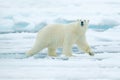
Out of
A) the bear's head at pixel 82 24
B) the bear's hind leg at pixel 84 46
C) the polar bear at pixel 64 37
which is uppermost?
the bear's head at pixel 82 24

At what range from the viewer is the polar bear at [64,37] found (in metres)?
5.86

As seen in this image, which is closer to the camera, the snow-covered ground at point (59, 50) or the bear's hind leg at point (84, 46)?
the snow-covered ground at point (59, 50)

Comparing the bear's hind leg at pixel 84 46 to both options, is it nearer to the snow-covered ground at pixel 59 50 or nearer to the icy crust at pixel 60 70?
the snow-covered ground at pixel 59 50

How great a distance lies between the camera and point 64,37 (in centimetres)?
589

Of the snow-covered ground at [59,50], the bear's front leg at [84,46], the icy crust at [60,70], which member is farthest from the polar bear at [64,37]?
the icy crust at [60,70]

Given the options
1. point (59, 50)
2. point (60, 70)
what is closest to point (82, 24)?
point (59, 50)

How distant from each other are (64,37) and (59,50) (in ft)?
4.46

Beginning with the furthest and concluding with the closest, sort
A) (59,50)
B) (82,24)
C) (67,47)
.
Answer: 1. (59,50)
2. (82,24)
3. (67,47)

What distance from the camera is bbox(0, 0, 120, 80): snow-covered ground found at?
3998 millimetres

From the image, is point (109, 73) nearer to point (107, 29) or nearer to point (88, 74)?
point (88, 74)

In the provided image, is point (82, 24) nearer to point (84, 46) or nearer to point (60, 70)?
point (84, 46)

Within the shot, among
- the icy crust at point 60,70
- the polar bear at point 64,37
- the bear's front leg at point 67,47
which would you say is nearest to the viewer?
the icy crust at point 60,70

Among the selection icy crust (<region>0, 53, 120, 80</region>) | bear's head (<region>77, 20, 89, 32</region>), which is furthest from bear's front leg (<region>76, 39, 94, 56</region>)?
icy crust (<region>0, 53, 120, 80</region>)

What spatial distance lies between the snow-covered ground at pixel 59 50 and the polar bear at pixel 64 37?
0.19m
